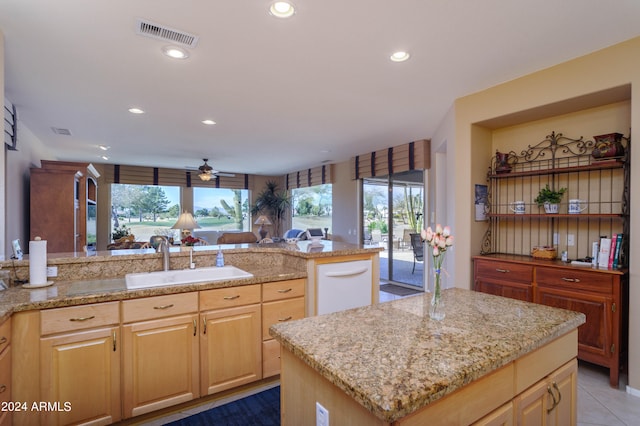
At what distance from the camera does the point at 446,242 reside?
133cm

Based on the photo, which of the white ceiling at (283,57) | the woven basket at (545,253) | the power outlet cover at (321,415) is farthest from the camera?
the woven basket at (545,253)

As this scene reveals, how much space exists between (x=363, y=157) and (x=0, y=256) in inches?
217

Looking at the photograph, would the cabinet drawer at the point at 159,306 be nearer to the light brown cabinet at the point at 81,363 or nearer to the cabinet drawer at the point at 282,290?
the light brown cabinet at the point at 81,363

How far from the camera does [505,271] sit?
10.1 feet

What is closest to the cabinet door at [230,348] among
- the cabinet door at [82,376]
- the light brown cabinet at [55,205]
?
the cabinet door at [82,376]

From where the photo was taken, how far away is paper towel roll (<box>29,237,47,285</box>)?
2.00 metres

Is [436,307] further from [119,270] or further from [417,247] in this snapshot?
[417,247]

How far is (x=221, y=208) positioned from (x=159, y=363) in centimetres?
757

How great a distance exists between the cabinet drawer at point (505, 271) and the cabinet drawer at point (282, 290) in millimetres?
1900

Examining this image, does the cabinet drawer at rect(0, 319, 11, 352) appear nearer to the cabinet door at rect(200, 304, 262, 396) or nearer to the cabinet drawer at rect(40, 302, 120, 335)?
the cabinet drawer at rect(40, 302, 120, 335)

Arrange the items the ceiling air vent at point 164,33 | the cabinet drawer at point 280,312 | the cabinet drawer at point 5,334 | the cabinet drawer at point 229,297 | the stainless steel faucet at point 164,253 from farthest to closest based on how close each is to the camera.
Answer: the stainless steel faucet at point 164,253
the cabinet drawer at point 280,312
the cabinet drawer at point 229,297
the ceiling air vent at point 164,33
the cabinet drawer at point 5,334

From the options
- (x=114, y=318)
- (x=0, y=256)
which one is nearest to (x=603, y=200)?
(x=114, y=318)

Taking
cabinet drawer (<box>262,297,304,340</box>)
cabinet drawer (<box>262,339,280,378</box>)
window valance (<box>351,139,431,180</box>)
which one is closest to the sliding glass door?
window valance (<box>351,139,431,180</box>)

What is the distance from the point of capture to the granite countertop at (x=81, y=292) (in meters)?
1.71
